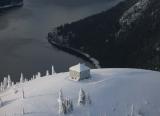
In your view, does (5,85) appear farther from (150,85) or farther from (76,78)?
(150,85)

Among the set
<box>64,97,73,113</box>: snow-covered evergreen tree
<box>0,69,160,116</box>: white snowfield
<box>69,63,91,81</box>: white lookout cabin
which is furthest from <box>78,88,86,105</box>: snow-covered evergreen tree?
<box>69,63,91,81</box>: white lookout cabin

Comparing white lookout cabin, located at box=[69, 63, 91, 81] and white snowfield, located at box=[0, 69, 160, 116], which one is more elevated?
white lookout cabin, located at box=[69, 63, 91, 81]

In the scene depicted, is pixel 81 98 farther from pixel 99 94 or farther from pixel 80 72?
pixel 80 72

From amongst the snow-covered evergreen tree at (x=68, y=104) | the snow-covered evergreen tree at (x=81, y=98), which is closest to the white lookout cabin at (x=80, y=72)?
the snow-covered evergreen tree at (x=81, y=98)

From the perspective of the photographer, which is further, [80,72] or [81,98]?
[80,72]

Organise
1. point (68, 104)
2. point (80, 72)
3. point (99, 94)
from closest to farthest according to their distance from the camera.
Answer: point (68, 104), point (99, 94), point (80, 72)

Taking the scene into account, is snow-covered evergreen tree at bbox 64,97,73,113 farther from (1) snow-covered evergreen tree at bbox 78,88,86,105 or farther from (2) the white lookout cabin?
(2) the white lookout cabin

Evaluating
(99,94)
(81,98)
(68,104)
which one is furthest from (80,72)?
(68,104)

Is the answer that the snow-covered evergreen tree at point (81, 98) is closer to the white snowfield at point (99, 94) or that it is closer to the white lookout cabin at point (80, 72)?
the white snowfield at point (99, 94)
